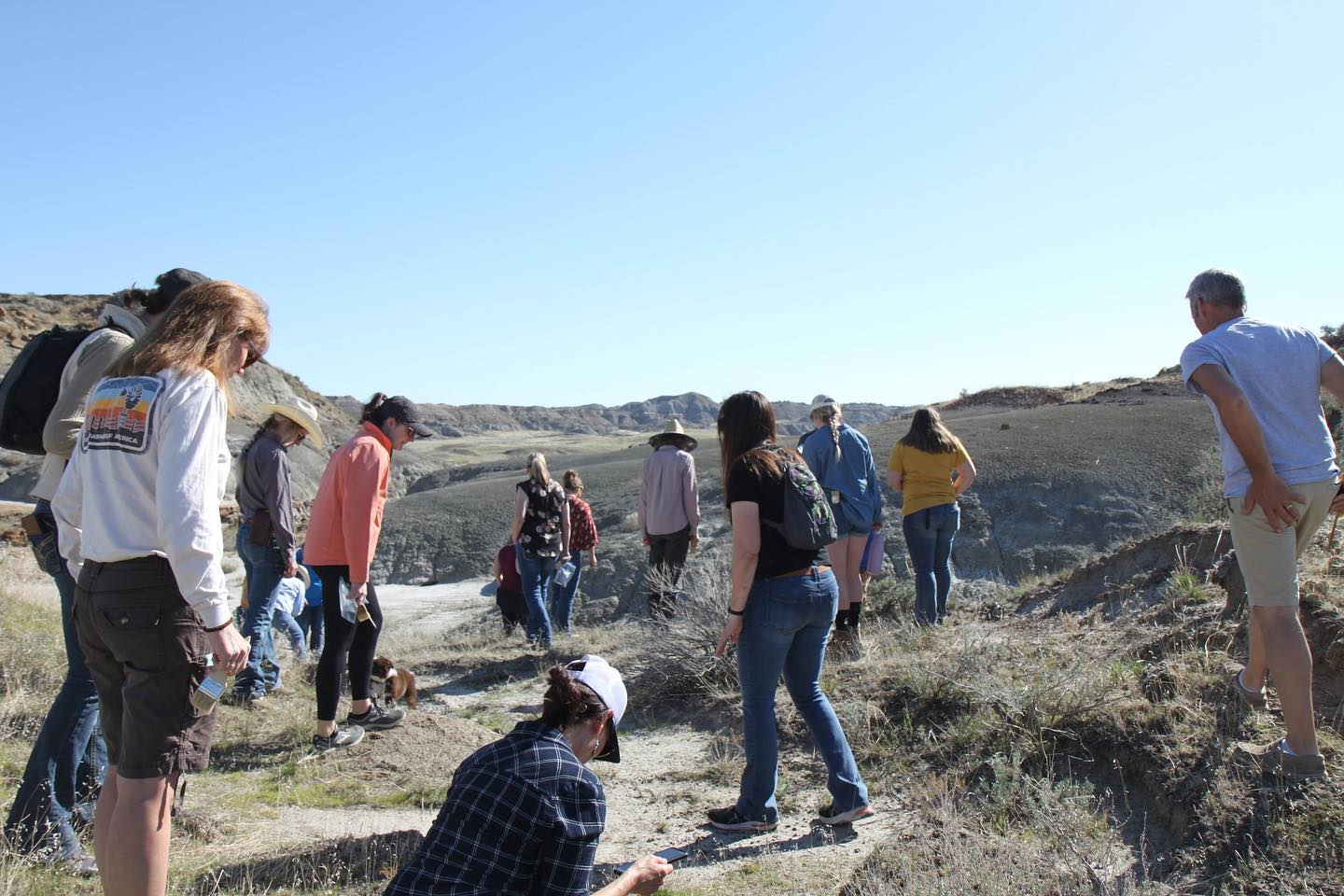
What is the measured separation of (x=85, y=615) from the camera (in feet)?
9.21

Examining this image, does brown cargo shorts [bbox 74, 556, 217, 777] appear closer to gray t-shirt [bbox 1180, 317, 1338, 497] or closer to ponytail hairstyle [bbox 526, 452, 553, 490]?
gray t-shirt [bbox 1180, 317, 1338, 497]

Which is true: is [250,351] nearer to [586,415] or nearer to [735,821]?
[735,821]

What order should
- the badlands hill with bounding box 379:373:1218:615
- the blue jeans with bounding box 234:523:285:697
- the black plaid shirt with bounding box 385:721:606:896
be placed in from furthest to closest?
the badlands hill with bounding box 379:373:1218:615 < the blue jeans with bounding box 234:523:285:697 < the black plaid shirt with bounding box 385:721:606:896

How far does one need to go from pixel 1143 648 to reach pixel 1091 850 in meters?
2.15

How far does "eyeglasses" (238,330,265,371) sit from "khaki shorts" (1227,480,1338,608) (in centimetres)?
355

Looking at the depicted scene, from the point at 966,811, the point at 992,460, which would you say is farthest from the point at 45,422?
the point at 992,460

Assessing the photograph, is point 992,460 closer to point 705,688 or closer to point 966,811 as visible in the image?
point 705,688

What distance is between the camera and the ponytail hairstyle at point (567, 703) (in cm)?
262

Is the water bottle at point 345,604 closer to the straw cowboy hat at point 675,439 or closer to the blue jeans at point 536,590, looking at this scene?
the blue jeans at point 536,590

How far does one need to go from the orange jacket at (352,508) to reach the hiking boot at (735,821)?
2.16 meters

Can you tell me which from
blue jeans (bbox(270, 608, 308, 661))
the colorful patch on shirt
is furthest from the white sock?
blue jeans (bbox(270, 608, 308, 661))

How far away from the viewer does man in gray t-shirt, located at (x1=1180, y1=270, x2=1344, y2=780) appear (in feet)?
11.9

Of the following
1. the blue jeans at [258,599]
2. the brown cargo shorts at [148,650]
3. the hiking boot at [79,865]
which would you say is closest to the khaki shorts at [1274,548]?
the brown cargo shorts at [148,650]

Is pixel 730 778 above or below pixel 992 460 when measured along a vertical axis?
below
